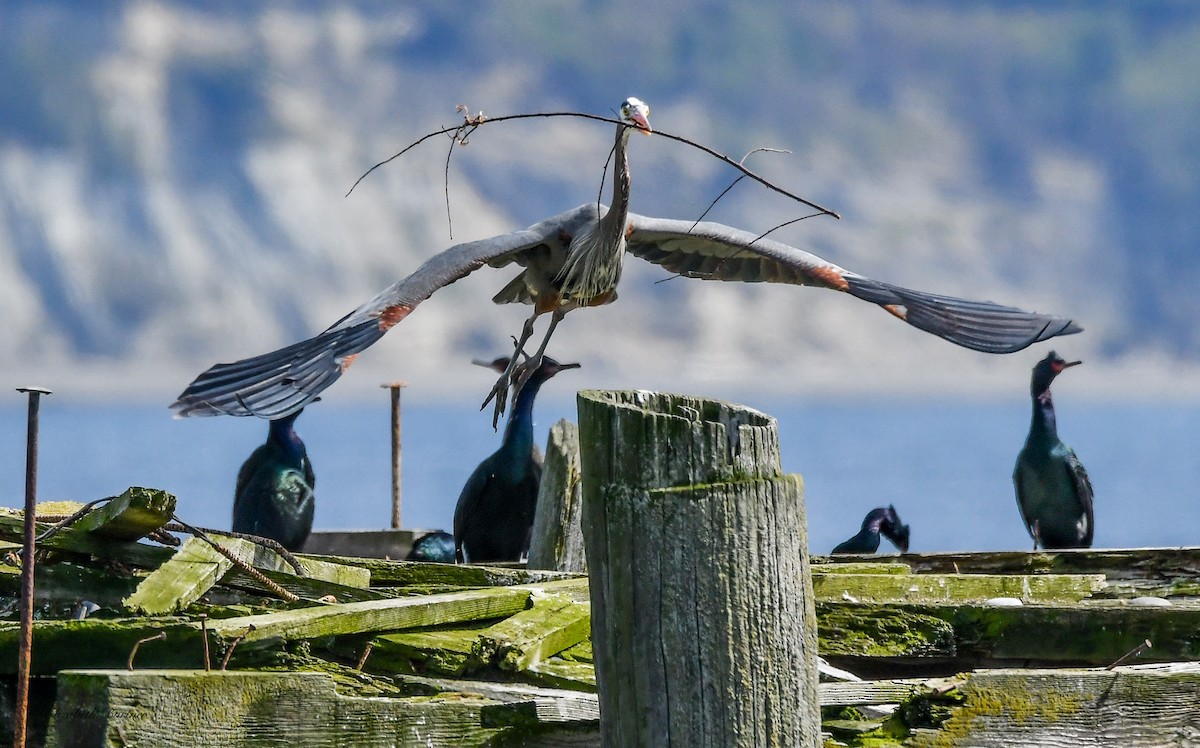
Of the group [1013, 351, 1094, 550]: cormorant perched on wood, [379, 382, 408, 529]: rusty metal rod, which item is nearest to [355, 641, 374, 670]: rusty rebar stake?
→ [379, 382, 408, 529]: rusty metal rod

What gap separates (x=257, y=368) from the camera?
633 cm

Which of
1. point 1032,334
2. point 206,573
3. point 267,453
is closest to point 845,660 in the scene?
point 206,573

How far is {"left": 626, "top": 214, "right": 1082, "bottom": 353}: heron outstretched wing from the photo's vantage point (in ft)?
25.8

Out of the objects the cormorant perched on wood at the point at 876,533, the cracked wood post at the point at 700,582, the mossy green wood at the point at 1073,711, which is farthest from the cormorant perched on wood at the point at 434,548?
the cracked wood post at the point at 700,582

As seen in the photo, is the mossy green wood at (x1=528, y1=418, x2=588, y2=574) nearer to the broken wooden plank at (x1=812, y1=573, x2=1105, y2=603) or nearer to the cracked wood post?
the broken wooden plank at (x1=812, y1=573, x2=1105, y2=603)

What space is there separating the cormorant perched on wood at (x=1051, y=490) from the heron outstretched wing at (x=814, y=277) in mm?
2536

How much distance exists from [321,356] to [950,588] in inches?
122

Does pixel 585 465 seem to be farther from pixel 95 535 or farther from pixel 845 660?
pixel 95 535

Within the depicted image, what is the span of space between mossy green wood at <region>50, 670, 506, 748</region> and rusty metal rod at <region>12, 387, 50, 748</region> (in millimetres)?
358

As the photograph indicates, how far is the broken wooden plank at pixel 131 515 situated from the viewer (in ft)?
14.4

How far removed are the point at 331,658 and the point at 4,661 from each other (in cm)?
84

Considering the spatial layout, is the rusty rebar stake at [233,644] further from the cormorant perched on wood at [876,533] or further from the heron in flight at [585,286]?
the cormorant perched on wood at [876,533]

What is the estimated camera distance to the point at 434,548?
9.71 meters

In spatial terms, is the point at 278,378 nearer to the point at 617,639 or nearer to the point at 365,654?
the point at 365,654
